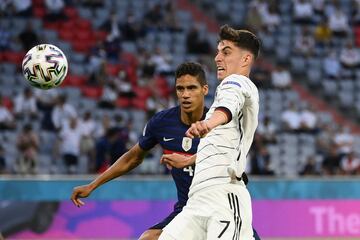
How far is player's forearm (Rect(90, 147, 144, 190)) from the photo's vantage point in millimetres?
7320

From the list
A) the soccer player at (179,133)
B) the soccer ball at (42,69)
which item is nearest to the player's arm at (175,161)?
the soccer player at (179,133)

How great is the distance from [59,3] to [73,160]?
493 centimetres

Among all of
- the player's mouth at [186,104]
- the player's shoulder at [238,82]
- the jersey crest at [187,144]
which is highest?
the player's shoulder at [238,82]

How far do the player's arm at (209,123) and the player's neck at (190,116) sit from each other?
1989 millimetres

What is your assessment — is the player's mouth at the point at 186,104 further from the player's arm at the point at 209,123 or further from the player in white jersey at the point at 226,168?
the player's arm at the point at 209,123

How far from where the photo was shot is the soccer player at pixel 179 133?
7422 millimetres

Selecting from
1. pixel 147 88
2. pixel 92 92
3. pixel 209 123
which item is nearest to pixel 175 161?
pixel 209 123

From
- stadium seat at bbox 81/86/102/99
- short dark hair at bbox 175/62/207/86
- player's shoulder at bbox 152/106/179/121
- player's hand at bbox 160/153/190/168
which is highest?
stadium seat at bbox 81/86/102/99

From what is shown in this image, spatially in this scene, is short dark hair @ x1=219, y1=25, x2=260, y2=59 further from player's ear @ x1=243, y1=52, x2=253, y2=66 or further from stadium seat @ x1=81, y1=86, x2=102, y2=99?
stadium seat @ x1=81, y1=86, x2=102, y2=99

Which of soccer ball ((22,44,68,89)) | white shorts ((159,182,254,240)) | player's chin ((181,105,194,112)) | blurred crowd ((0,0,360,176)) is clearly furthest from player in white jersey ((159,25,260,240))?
blurred crowd ((0,0,360,176))

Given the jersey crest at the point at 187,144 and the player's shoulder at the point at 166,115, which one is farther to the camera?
the player's shoulder at the point at 166,115

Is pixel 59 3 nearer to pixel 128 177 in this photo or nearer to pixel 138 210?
pixel 128 177

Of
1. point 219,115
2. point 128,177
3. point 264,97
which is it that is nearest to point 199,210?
point 219,115

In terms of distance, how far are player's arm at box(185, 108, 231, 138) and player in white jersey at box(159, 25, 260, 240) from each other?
0.38m
